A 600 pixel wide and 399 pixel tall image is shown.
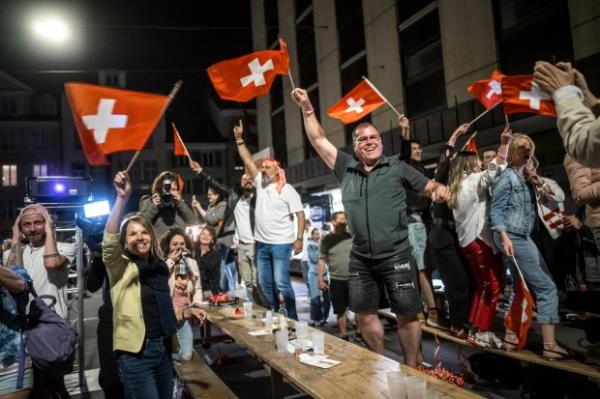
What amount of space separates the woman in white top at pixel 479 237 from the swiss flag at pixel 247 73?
109 inches

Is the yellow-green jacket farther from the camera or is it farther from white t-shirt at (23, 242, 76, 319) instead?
the camera

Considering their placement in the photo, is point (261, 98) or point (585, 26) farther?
point (261, 98)

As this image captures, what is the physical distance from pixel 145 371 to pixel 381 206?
2404 mm

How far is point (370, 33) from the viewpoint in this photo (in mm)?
18562

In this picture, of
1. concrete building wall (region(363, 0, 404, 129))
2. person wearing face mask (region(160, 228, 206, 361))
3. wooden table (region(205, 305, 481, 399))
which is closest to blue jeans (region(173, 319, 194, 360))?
person wearing face mask (region(160, 228, 206, 361))

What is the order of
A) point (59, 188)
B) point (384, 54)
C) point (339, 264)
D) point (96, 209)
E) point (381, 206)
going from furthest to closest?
1. point (384, 54)
2. point (339, 264)
3. point (59, 188)
4. point (96, 209)
5. point (381, 206)

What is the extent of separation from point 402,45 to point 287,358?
15.8 m

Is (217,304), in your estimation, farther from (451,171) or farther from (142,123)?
(451,171)

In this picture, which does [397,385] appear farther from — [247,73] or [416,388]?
[247,73]

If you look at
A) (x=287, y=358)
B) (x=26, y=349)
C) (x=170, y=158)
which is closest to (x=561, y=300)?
(x=287, y=358)

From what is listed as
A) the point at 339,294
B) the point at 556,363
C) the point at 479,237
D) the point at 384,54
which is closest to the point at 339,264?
the point at 339,294

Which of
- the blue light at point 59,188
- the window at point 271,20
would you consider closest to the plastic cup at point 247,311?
the blue light at point 59,188

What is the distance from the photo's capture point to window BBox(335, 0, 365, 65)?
19.7 metres

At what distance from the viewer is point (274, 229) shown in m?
6.45
